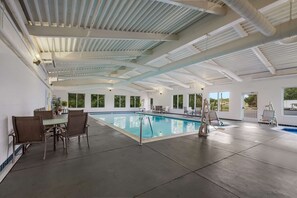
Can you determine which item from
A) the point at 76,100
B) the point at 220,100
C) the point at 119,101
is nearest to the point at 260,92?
the point at 220,100

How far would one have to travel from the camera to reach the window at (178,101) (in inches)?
544

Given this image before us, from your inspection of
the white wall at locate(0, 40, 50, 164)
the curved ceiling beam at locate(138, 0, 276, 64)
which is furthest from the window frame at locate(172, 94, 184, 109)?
the white wall at locate(0, 40, 50, 164)

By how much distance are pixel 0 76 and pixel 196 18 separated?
4.83 m

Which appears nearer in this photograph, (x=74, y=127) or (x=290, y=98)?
(x=74, y=127)

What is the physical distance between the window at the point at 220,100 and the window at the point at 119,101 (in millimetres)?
9875

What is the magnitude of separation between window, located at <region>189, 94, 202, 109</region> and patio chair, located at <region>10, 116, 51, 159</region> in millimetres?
11578

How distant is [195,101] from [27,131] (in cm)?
1180

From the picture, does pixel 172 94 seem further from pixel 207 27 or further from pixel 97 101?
pixel 207 27

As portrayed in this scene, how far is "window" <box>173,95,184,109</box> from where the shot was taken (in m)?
13.8

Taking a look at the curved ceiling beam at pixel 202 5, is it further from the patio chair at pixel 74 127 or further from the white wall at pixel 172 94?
the white wall at pixel 172 94

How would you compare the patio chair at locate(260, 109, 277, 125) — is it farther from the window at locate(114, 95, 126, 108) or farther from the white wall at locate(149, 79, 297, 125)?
the window at locate(114, 95, 126, 108)

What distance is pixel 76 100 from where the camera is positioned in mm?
14188

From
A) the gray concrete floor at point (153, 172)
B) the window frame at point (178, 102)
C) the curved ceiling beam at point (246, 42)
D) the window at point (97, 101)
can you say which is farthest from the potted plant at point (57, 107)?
the window frame at point (178, 102)

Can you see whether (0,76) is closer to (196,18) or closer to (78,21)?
(78,21)
